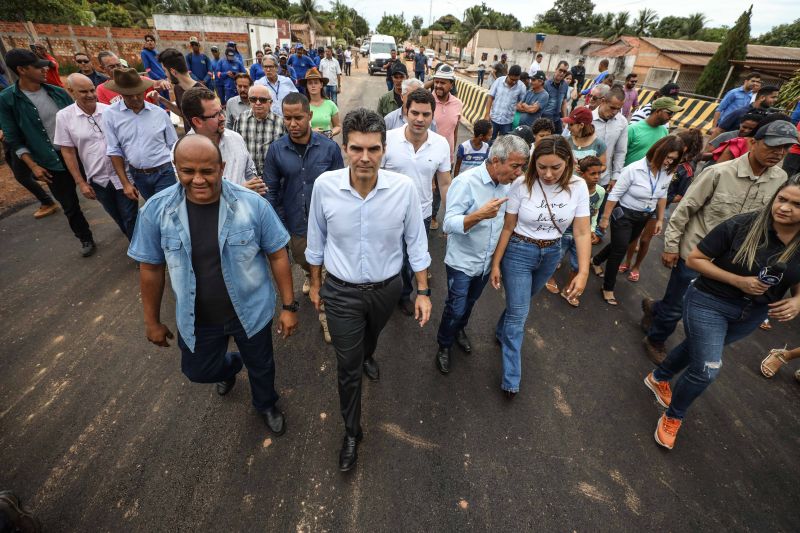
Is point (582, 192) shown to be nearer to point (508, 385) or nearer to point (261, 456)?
point (508, 385)

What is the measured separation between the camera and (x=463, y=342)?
3.50m

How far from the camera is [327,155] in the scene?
3.35 meters

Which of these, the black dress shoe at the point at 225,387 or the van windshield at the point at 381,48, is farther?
the van windshield at the point at 381,48

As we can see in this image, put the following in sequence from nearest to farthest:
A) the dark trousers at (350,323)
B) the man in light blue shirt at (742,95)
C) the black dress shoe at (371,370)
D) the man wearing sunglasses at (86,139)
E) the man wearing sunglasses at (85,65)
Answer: the dark trousers at (350,323), the black dress shoe at (371,370), the man wearing sunglasses at (86,139), the man in light blue shirt at (742,95), the man wearing sunglasses at (85,65)

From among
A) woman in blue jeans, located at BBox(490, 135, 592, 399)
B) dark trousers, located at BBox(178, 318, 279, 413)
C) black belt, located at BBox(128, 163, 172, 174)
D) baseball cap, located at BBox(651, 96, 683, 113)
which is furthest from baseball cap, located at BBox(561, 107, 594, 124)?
black belt, located at BBox(128, 163, 172, 174)

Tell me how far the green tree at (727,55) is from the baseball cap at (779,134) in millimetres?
23120

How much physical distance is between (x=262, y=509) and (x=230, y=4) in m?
50.6

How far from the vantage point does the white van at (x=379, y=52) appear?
25812 mm

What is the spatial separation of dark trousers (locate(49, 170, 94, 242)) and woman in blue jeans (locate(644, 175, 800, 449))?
254 inches

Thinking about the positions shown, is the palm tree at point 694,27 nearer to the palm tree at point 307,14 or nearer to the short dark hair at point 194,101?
the palm tree at point 307,14

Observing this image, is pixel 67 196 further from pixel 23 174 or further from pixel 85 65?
pixel 85 65

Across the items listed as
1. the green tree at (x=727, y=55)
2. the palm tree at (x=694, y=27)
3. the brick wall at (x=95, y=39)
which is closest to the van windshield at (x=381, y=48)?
the brick wall at (x=95, y=39)

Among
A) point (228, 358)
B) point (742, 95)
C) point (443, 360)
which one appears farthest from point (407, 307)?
point (742, 95)

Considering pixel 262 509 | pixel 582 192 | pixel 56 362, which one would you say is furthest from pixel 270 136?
pixel 262 509
